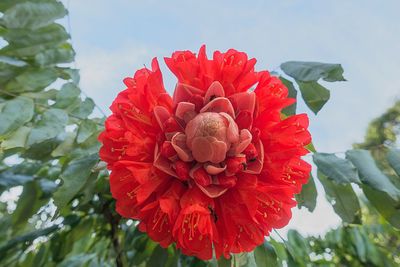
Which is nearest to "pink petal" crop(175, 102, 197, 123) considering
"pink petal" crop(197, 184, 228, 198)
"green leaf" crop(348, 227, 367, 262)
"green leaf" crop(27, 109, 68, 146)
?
"pink petal" crop(197, 184, 228, 198)

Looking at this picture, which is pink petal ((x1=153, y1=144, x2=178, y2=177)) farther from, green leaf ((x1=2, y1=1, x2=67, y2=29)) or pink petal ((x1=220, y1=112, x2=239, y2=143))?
green leaf ((x1=2, y1=1, x2=67, y2=29))

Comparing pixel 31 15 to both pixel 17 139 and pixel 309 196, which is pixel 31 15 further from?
pixel 309 196

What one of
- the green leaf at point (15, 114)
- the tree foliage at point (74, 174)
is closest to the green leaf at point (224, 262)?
the tree foliage at point (74, 174)

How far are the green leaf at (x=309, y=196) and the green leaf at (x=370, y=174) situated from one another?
0.10 metres

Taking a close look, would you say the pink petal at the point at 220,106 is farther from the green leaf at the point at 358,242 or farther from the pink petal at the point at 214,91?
the green leaf at the point at 358,242

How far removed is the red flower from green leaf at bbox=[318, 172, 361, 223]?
0.85ft

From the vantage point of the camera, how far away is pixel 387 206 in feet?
3.05

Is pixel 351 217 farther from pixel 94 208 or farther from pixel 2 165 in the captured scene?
pixel 2 165

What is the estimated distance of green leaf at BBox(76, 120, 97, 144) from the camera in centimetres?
107

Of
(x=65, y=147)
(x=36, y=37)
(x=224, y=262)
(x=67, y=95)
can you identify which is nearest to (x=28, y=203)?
(x=65, y=147)

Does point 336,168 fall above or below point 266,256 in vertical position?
above

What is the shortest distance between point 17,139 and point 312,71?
67 centimetres

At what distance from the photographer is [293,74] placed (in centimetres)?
96

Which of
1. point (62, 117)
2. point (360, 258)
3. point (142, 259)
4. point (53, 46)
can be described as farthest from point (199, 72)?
point (360, 258)
